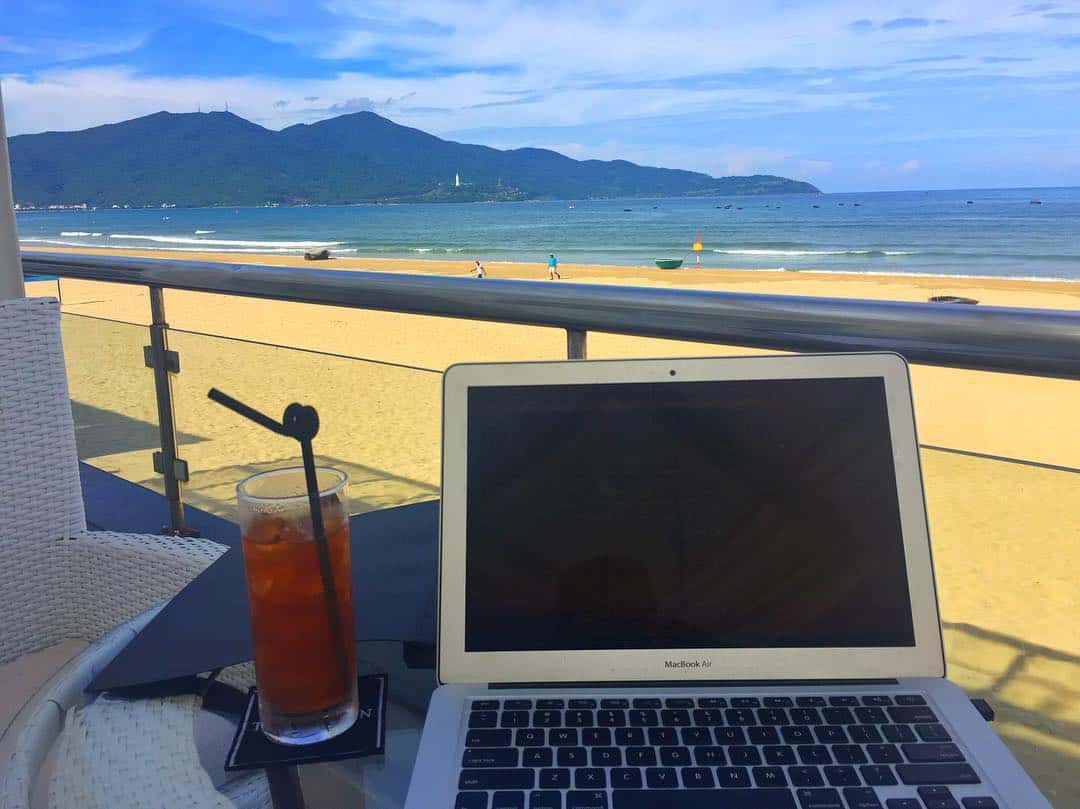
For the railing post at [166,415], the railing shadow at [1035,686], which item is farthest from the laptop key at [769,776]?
the railing post at [166,415]

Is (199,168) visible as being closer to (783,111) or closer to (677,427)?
(783,111)

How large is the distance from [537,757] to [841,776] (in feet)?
0.77

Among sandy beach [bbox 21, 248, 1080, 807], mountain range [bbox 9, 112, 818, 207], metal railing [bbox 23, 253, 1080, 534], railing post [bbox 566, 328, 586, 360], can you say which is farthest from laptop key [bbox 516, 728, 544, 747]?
mountain range [bbox 9, 112, 818, 207]

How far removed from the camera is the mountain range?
82.7 m

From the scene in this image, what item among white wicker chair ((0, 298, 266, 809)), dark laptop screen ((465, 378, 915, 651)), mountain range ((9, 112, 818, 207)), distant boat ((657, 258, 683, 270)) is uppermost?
mountain range ((9, 112, 818, 207))

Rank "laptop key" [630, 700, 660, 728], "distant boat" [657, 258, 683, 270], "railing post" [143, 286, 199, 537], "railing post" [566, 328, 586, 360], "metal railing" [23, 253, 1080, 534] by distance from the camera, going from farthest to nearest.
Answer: "distant boat" [657, 258, 683, 270] → "railing post" [143, 286, 199, 537] → "railing post" [566, 328, 586, 360] → "metal railing" [23, 253, 1080, 534] → "laptop key" [630, 700, 660, 728]

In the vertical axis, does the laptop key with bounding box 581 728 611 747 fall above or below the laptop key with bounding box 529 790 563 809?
above

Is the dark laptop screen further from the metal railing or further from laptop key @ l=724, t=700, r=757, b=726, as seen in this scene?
the metal railing

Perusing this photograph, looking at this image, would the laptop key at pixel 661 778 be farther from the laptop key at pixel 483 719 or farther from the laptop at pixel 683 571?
the laptop key at pixel 483 719

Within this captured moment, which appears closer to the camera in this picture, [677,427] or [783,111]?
[677,427]

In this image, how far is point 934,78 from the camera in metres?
56.7

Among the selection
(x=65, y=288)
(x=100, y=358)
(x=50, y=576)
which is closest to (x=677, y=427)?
(x=50, y=576)

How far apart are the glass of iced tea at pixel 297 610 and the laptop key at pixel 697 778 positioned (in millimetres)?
299

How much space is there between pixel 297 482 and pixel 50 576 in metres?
1.05
